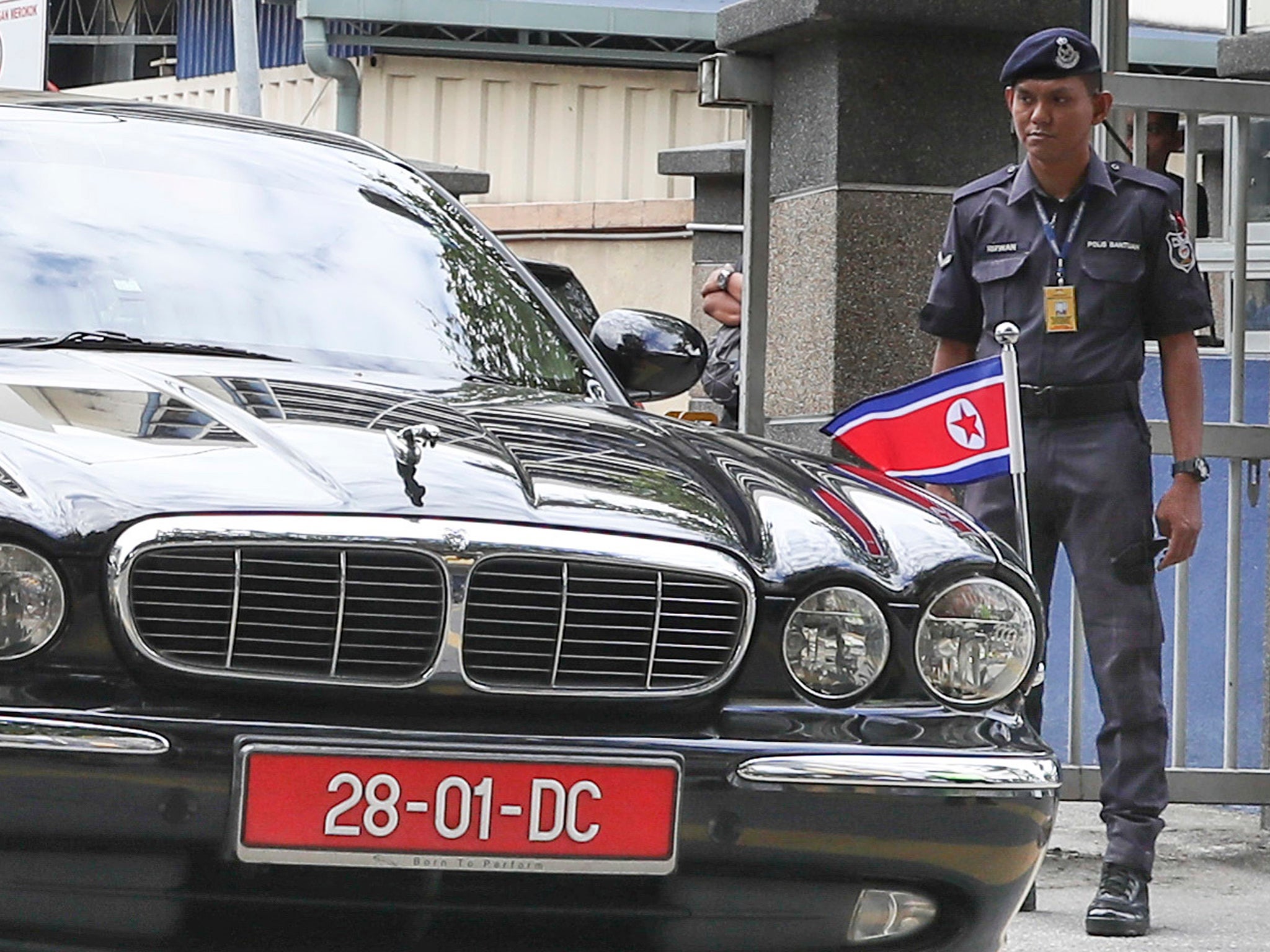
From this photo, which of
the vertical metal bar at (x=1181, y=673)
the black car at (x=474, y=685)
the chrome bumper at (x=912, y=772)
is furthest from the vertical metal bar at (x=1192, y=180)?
the chrome bumper at (x=912, y=772)

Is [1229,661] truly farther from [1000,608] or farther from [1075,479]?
[1000,608]

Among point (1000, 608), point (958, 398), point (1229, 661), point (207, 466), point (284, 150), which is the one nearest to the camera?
A: point (207, 466)

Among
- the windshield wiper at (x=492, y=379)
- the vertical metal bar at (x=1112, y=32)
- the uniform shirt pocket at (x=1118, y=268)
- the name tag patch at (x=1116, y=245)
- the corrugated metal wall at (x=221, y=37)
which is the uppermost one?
the corrugated metal wall at (x=221, y=37)

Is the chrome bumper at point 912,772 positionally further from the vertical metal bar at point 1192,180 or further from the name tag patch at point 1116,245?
the vertical metal bar at point 1192,180

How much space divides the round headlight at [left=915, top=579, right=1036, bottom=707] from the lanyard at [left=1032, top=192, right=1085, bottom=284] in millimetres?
1961

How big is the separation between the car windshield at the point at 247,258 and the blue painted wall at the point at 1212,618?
3.20 metres

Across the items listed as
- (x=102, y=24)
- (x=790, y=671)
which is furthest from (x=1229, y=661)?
(x=102, y=24)

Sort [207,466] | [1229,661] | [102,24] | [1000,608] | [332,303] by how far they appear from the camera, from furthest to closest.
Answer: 1. [102,24]
2. [1229,661]
3. [332,303]
4. [1000,608]
5. [207,466]

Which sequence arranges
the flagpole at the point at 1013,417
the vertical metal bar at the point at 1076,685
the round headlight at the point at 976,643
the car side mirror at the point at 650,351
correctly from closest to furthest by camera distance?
the round headlight at the point at 976,643 → the car side mirror at the point at 650,351 → the flagpole at the point at 1013,417 → the vertical metal bar at the point at 1076,685

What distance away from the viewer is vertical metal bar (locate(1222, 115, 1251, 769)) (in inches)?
254

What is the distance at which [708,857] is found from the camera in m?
3.13

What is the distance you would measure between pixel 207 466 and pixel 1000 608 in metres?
1.15

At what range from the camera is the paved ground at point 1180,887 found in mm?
5160

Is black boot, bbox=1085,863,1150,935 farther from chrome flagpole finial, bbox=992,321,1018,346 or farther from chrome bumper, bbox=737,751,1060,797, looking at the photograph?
chrome bumper, bbox=737,751,1060,797
